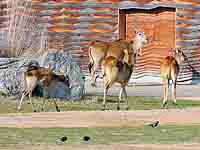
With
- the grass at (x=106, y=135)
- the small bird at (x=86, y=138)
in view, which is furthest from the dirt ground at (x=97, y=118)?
the small bird at (x=86, y=138)

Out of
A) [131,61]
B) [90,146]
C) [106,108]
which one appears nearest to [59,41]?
[131,61]

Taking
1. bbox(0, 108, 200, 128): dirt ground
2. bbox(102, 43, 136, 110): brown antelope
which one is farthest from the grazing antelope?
bbox(0, 108, 200, 128): dirt ground

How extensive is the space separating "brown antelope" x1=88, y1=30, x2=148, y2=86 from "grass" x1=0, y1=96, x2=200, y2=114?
96.9 inches

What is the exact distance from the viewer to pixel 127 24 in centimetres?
3328

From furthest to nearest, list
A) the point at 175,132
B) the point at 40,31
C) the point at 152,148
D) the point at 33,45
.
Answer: the point at 40,31 → the point at 33,45 → the point at 175,132 → the point at 152,148

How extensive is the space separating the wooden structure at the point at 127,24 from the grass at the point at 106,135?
14454mm

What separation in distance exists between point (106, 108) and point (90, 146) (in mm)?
7601

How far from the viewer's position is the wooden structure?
106ft

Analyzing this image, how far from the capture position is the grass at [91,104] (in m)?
22.7

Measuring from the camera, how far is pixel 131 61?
2581 cm

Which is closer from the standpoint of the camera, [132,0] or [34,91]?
[34,91]

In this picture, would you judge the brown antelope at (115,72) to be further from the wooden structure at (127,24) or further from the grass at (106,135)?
the wooden structure at (127,24)

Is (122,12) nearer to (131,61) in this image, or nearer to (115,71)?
(131,61)

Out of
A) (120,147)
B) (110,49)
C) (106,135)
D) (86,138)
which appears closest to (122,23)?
(110,49)
